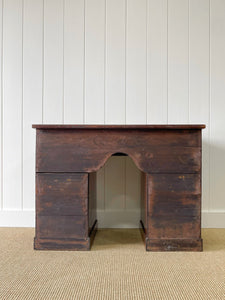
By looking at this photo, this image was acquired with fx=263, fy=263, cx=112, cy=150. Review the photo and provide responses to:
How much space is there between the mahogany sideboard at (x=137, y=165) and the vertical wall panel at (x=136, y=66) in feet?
1.63

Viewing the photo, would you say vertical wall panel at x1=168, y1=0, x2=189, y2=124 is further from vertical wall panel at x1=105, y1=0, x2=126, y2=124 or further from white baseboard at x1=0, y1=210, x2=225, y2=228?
white baseboard at x1=0, y1=210, x2=225, y2=228

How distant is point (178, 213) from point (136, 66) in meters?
1.01

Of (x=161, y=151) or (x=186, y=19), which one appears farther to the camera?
(x=186, y=19)

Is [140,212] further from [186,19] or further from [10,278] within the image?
[186,19]

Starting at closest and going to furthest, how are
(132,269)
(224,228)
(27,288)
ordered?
(27,288) < (132,269) < (224,228)

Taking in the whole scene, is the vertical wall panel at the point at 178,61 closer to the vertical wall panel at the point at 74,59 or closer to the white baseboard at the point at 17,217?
the vertical wall panel at the point at 74,59

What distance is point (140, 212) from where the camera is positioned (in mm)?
1755

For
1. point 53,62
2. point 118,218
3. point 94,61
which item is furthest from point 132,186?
point 53,62

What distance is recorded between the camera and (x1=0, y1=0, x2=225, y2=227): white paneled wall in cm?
177

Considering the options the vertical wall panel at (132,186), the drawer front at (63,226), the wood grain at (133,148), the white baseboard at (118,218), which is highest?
the wood grain at (133,148)

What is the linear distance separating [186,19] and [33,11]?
40.9 inches

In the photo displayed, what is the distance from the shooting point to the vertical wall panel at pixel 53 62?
70.4 inches

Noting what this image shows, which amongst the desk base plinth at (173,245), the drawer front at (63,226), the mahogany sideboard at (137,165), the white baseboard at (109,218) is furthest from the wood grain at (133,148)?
the white baseboard at (109,218)

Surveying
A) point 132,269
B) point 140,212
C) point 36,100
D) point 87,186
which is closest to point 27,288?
point 132,269
